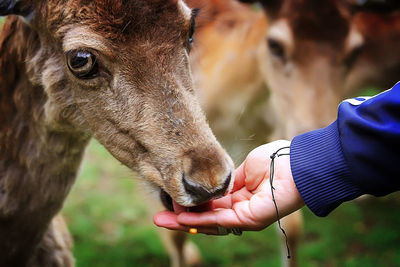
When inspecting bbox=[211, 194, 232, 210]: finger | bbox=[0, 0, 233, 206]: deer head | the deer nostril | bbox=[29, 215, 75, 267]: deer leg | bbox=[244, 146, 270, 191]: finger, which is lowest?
bbox=[29, 215, 75, 267]: deer leg

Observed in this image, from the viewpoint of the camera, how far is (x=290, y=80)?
546 centimetres

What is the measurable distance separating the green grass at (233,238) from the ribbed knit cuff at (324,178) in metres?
3.32

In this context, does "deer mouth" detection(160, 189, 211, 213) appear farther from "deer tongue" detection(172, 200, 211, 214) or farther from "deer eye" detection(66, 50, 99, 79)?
"deer eye" detection(66, 50, 99, 79)

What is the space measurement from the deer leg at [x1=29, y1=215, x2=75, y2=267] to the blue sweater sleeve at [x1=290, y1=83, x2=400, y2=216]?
1.76 meters

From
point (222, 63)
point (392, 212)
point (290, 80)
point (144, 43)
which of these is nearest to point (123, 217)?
point (222, 63)

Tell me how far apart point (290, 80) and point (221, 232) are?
3.08 m

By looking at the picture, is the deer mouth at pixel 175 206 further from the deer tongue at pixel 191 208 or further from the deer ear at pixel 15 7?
the deer ear at pixel 15 7

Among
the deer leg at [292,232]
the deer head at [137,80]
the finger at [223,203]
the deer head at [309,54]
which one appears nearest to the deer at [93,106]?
the deer head at [137,80]

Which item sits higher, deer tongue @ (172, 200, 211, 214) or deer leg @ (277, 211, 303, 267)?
deer tongue @ (172, 200, 211, 214)

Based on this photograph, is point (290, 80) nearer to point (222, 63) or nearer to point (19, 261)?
point (222, 63)

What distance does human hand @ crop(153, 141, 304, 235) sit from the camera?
2.63m

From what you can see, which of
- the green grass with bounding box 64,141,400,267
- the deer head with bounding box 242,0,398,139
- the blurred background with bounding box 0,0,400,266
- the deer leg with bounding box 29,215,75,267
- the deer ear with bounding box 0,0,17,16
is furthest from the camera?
the green grass with bounding box 64,141,400,267

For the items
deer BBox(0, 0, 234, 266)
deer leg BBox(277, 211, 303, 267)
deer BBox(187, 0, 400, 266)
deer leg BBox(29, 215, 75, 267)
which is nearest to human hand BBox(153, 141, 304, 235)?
deer BBox(0, 0, 234, 266)

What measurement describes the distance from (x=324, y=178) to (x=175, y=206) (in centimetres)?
78
